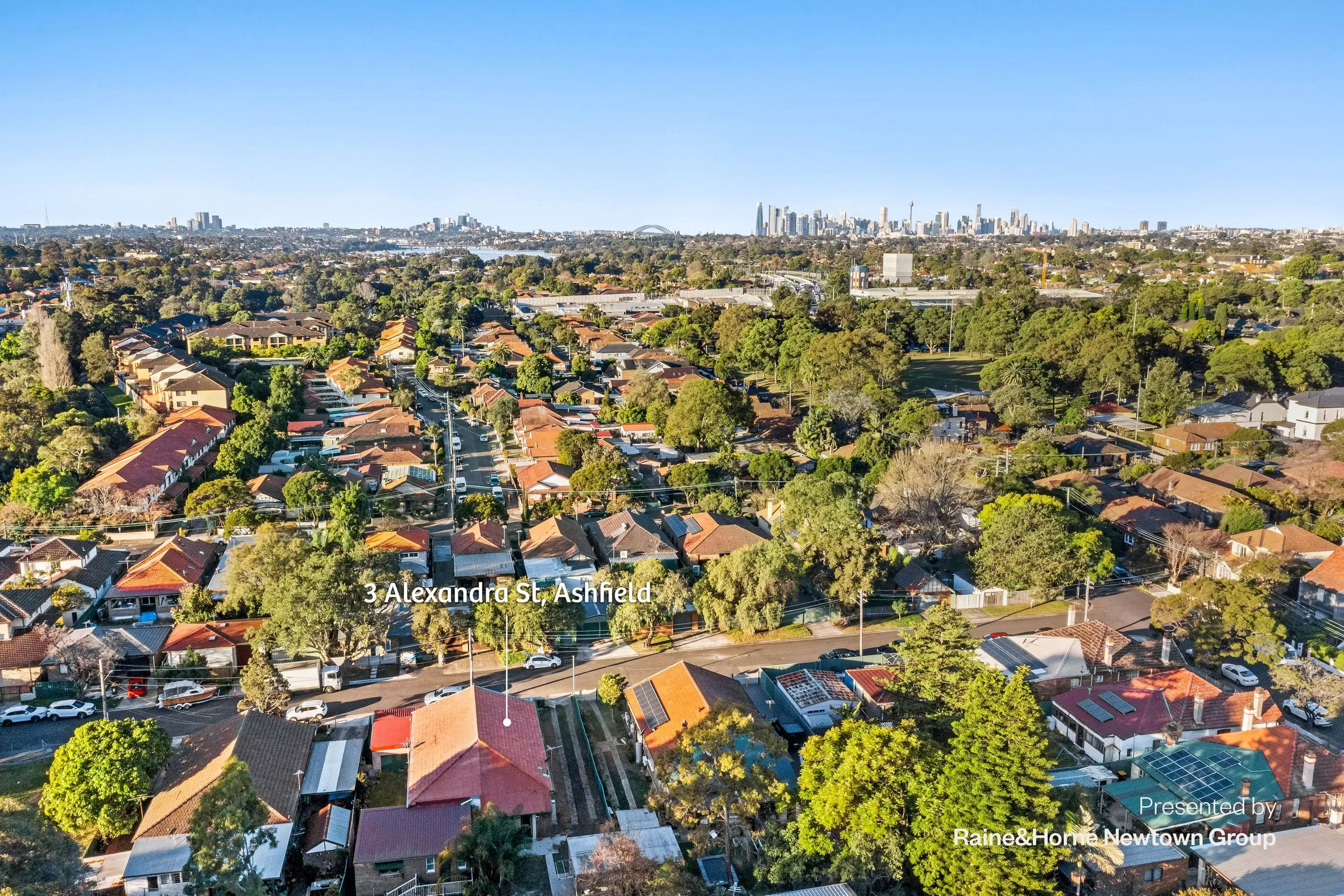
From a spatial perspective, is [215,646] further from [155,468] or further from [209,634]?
[155,468]

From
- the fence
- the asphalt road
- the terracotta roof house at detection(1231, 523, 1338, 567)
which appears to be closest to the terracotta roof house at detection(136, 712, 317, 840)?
the asphalt road

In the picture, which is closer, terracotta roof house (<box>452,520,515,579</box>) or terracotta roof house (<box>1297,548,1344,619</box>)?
terracotta roof house (<box>1297,548,1344,619</box>)

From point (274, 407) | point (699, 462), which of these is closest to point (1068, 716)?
point (699, 462)

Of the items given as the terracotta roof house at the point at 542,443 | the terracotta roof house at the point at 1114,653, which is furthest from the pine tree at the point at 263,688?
the terracotta roof house at the point at 542,443

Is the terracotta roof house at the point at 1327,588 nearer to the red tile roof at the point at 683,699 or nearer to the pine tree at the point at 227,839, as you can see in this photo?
the red tile roof at the point at 683,699

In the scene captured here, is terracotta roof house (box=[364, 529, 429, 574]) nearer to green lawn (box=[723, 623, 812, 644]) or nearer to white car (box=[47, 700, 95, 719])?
white car (box=[47, 700, 95, 719])

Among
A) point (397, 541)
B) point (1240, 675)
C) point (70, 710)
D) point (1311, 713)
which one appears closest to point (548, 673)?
point (397, 541)
